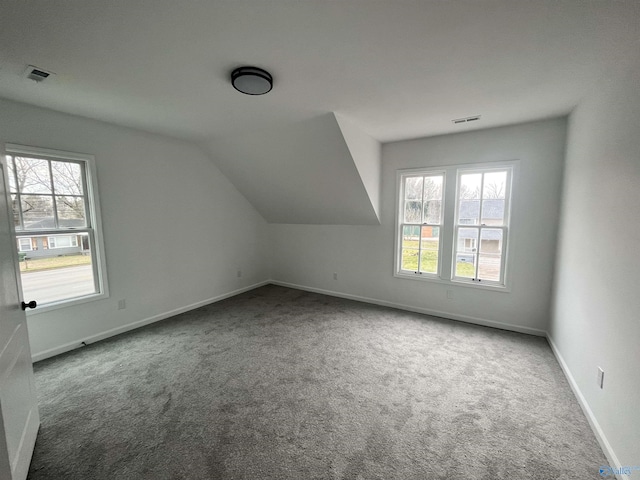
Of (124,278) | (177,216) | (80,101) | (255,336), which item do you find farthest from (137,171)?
(255,336)

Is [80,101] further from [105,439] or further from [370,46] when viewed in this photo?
[105,439]

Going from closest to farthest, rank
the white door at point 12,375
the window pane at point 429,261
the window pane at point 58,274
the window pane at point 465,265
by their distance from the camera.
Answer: the white door at point 12,375
the window pane at point 58,274
the window pane at point 465,265
the window pane at point 429,261

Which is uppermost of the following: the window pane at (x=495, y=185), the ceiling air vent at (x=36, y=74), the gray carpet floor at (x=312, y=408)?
the ceiling air vent at (x=36, y=74)

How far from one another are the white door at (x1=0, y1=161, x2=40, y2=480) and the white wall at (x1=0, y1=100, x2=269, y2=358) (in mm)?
1243

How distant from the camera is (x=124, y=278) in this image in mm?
3135

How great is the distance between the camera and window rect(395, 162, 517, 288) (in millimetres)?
3189

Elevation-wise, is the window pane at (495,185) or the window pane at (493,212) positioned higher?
the window pane at (495,185)

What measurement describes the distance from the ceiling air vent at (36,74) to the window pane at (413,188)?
3813 millimetres

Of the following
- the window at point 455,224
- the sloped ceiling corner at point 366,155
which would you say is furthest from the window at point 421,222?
the sloped ceiling corner at point 366,155

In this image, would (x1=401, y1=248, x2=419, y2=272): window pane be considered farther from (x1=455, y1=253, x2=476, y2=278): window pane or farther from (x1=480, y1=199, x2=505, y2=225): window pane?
(x1=480, y1=199, x2=505, y2=225): window pane

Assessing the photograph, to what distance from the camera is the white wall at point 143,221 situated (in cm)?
258

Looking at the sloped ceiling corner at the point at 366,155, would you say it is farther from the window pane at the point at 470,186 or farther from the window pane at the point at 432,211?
the window pane at the point at 470,186

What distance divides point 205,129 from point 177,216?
131cm

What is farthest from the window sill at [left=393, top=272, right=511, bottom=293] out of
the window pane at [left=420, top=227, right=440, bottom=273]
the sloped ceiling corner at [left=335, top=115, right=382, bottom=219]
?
the sloped ceiling corner at [left=335, top=115, right=382, bottom=219]
